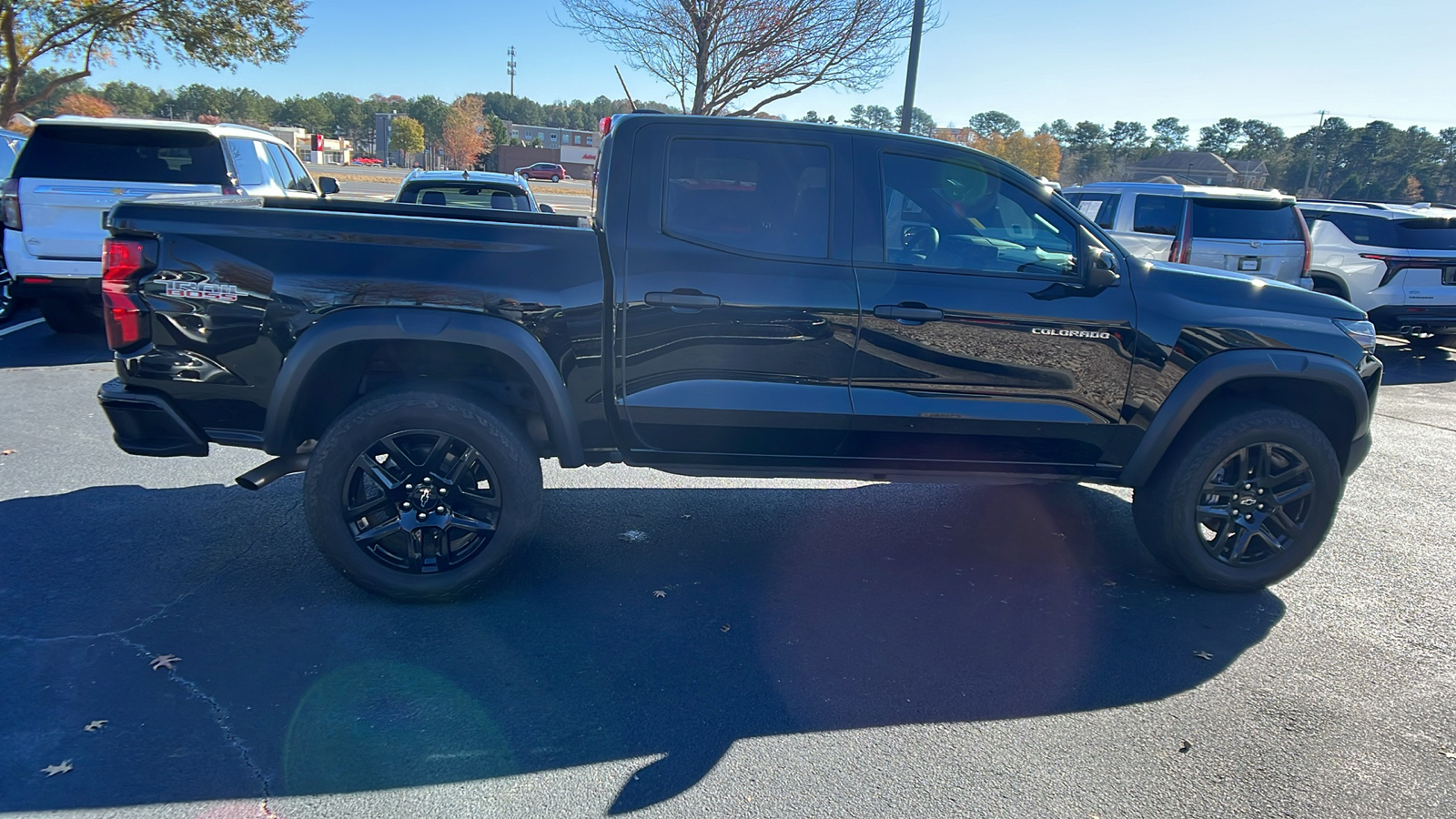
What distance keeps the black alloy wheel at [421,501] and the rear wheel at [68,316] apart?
6301 mm

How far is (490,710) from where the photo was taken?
3098mm

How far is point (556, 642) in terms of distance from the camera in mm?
3562

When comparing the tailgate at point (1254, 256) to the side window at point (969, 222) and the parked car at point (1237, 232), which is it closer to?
the parked car at point (1237, 232)

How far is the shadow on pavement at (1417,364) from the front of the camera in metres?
10.3

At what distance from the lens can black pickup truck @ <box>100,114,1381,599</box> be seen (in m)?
3.59

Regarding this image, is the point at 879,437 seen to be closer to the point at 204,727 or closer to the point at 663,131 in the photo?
the point at 663,131

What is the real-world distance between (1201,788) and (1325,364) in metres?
2.23

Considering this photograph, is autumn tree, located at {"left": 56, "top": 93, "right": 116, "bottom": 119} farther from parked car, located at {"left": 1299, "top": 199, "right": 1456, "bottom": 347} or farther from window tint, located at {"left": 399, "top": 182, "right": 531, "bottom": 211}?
parked car, located at {"left": 1299, "top": 199, "right": 1456, "bottom": 347}

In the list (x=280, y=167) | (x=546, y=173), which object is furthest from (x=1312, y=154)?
(x=280, y=167)

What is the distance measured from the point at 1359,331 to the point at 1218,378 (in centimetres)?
84

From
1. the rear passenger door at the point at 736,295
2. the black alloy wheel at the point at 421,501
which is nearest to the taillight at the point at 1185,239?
the rear passenger door at the point at 736,295

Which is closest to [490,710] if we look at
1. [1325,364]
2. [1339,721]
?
[1339,721]

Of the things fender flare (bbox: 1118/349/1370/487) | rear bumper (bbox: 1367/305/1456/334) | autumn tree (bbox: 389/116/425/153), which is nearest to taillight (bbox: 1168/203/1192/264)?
rear bumper (bbox: 1367/305/1456/334)

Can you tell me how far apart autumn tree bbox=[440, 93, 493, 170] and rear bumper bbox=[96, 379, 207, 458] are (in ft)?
205
